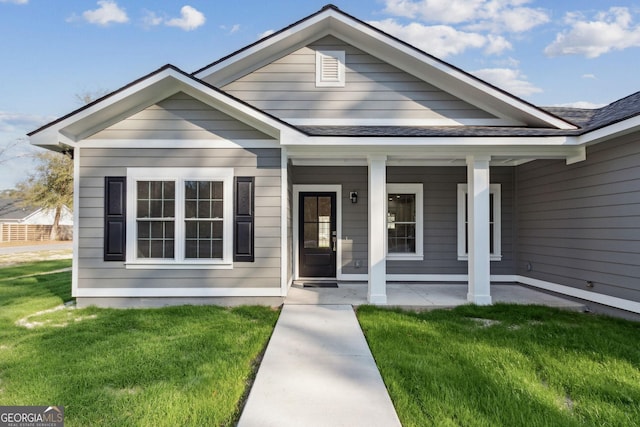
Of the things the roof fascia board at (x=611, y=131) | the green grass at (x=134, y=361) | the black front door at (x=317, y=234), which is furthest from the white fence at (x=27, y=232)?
the roof fascia board at (x=611, y=131)

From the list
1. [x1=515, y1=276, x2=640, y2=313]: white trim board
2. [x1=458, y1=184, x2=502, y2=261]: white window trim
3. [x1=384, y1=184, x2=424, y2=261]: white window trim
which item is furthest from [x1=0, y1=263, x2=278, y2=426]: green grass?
[x1=515, y1=276, x2=640, y2=313]: white trim board

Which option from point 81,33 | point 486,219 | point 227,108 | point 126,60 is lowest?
point 486,219

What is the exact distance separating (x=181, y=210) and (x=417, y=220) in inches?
192

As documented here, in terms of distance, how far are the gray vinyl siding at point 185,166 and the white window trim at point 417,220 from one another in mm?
3095

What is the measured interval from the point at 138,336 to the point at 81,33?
1429 cm

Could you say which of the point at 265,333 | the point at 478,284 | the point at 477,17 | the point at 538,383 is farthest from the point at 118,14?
the point at 538,383

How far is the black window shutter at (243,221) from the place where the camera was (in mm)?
5602

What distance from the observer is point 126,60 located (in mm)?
13508

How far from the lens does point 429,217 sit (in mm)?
7715

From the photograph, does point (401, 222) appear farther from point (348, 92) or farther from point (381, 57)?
point (381, 57)

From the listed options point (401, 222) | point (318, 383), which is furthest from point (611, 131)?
point (318, 383)

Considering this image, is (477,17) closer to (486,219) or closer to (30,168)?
(486,219)

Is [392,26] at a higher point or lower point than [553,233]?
higher

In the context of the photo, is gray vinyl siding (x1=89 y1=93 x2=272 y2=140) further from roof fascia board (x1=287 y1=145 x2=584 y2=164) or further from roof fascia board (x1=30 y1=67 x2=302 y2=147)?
roof fascia board (x1=287 y1=145 x2=584 y2=164)
